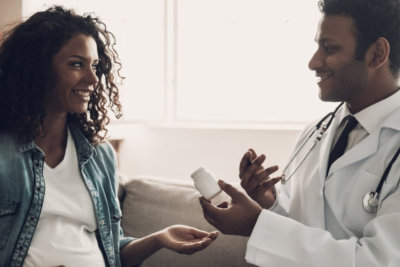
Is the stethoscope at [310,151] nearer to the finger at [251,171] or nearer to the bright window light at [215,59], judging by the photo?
the finger at [251,171]

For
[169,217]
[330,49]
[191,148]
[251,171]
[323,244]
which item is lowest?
[191,148]

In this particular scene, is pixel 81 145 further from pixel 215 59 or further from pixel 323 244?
pixel 215 59

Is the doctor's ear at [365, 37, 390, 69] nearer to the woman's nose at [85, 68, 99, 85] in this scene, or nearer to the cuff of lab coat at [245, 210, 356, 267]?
the cuff of lab coat at [245, 210, 356, 267]

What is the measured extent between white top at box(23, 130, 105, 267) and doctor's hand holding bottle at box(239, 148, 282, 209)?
18.7 inches

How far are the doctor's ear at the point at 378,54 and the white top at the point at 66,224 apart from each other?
93 centimetres

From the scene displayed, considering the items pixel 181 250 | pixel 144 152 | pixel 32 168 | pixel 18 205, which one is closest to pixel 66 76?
pixel 32 168

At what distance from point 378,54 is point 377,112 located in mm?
181

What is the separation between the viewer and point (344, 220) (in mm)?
1430

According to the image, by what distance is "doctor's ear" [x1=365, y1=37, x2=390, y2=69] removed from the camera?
1535mm

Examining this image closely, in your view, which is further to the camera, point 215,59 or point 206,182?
point 215,59

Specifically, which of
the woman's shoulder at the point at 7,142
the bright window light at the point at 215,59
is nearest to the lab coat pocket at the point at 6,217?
the woman's shoulder at the point at 7,142

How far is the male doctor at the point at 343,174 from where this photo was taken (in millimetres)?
1312

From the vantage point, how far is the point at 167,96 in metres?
3.57

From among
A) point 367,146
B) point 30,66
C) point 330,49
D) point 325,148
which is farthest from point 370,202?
point 30,66
